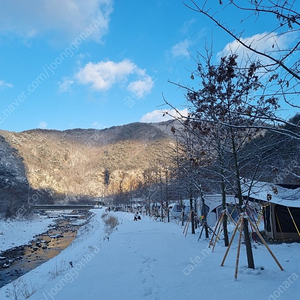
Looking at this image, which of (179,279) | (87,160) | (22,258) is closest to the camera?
(179,279)

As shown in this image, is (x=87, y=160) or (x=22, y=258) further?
(x=87, y=160)

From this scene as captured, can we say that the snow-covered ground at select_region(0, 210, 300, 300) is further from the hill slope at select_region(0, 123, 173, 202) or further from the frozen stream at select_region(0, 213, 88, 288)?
the hill slope at select_region(0, 123, 173, 202)

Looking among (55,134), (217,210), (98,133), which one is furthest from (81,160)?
(217,210)

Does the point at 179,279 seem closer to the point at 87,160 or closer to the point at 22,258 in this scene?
the point at 22,258

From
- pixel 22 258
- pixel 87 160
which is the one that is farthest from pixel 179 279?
pixel 87 160

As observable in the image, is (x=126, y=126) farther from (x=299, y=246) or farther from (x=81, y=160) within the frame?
(x=299, y=246)

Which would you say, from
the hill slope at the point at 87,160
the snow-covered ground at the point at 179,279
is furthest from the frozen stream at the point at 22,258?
the hill slope at the point at 87,160

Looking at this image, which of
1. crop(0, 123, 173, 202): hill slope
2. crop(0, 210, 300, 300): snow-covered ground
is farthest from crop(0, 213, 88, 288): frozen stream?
crop(0, 123, 173, 202): hill slope

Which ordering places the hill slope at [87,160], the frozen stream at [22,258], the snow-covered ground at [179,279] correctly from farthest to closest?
the hill slope at [87,160]
the frozen stream at [22,258]
the snow-covered ground at [179,279]

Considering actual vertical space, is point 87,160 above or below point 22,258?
above

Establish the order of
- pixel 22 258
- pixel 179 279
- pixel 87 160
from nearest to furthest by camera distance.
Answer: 1. pixel 179 279
2. pixel 22 258
3. pixel 87 160

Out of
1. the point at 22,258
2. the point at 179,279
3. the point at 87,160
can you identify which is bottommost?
the point at 22,258

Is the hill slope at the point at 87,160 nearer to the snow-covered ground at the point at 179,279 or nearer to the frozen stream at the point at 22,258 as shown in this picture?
the frozen stream at the point at 22,258

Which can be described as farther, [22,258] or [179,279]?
[22,258]
